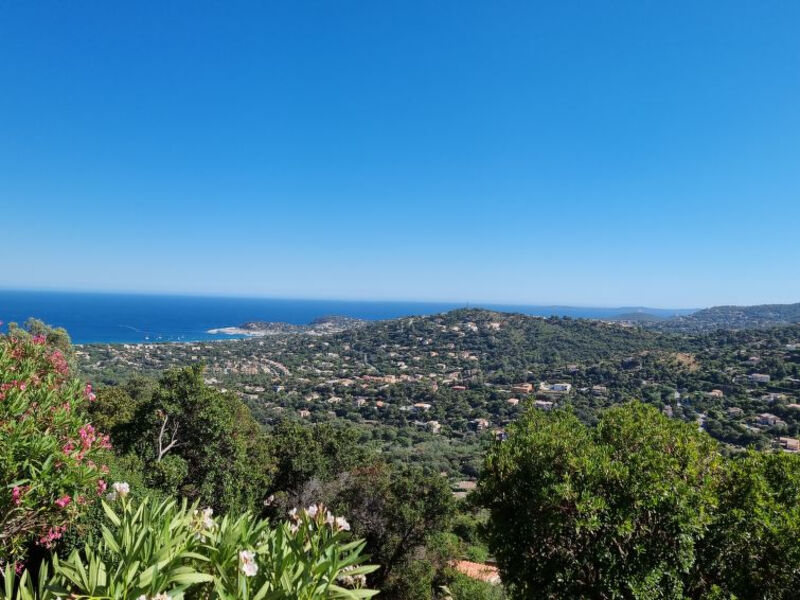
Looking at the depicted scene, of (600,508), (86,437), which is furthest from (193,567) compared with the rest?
(600,508)

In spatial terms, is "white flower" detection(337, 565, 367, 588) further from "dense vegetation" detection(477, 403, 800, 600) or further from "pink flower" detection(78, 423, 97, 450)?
"pink flower" detection(78, 423, 97, 450)

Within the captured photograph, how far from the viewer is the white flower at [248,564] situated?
259cm

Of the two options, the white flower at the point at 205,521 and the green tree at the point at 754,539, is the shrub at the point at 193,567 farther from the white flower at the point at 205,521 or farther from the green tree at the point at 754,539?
the green tree at the point at 754,539

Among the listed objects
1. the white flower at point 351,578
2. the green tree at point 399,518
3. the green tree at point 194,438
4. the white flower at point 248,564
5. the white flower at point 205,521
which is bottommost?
the green tree at point 399,518

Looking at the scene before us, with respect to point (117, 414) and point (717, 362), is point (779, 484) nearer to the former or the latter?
point (117, 414)

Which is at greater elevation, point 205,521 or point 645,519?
point 205,521

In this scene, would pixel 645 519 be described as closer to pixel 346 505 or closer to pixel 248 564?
pixel 248 564

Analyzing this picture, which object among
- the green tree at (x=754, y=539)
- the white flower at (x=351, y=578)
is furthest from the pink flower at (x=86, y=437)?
the green tree at (x=754, y=539)

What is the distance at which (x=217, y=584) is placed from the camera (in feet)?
8.12

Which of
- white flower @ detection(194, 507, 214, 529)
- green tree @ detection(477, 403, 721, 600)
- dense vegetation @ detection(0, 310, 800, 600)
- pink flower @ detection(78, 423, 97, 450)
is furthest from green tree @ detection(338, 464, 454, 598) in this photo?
white flower @ detection(194, 507, 214, 529)

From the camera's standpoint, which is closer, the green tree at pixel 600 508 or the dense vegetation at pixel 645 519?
the dense vegetation at pixel 645 519

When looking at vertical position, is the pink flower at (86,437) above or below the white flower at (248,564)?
above

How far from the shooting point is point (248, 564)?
2.66 metres

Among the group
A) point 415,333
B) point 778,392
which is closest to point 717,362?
Result: point 778,392
